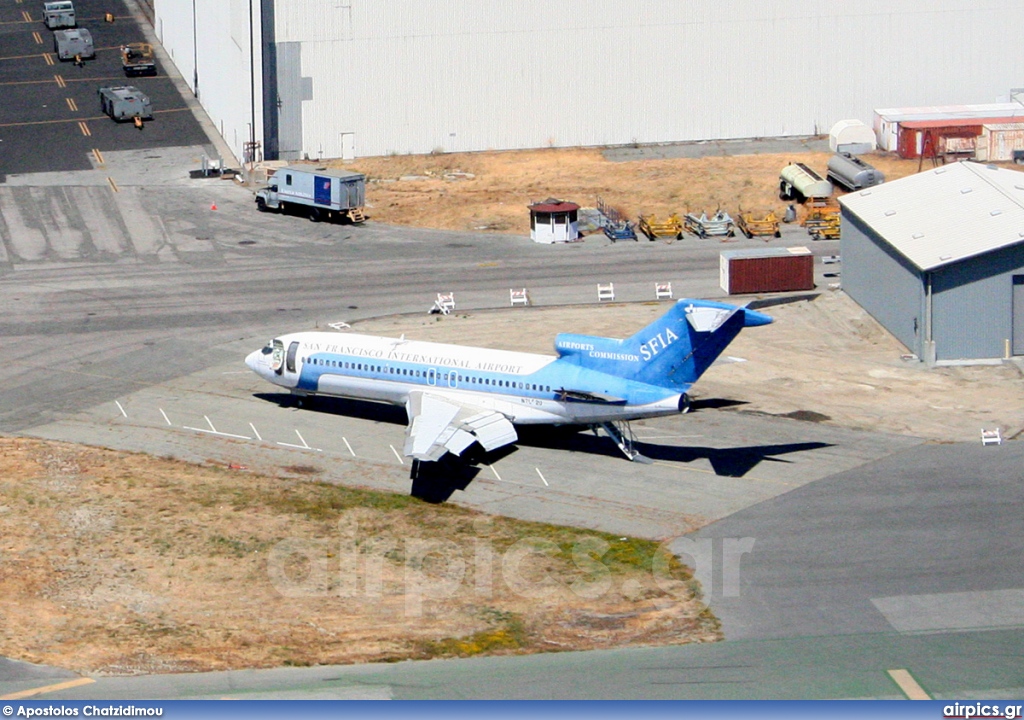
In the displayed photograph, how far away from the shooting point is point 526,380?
2445 inches

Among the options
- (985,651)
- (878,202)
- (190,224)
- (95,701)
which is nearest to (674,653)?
(985,651)

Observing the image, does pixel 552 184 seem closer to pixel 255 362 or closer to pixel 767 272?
pixel 767 272

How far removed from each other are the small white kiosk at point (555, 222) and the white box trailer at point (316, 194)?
520 inches

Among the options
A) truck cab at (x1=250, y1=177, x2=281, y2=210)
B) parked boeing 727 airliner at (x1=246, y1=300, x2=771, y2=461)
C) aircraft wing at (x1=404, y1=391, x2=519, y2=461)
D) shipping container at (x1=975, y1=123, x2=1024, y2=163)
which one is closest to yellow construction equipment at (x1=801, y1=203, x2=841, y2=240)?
shipping container at (x1=975, y1=123, x2=1024, y2=163)

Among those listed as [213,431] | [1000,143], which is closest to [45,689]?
[213,431]

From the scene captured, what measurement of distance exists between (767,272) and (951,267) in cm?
1541

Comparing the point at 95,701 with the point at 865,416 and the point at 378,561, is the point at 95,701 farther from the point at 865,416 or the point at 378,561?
the point at 865,416

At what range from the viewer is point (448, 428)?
198 feet

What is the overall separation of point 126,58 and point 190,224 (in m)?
46.4

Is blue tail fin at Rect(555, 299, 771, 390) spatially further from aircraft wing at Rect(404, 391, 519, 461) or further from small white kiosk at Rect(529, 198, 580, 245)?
small white kiosk at Rect(529, 198, 580, 245)

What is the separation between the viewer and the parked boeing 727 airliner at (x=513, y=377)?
58594 millimetres

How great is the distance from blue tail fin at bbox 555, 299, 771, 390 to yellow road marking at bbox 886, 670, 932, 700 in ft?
54.0

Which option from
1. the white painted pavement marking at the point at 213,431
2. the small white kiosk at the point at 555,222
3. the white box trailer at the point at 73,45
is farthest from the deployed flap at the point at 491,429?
the white box trailer at the point at 73,45

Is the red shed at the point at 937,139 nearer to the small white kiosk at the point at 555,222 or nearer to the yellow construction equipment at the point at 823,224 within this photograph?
the yellow construction equipment at the point at 823,224
